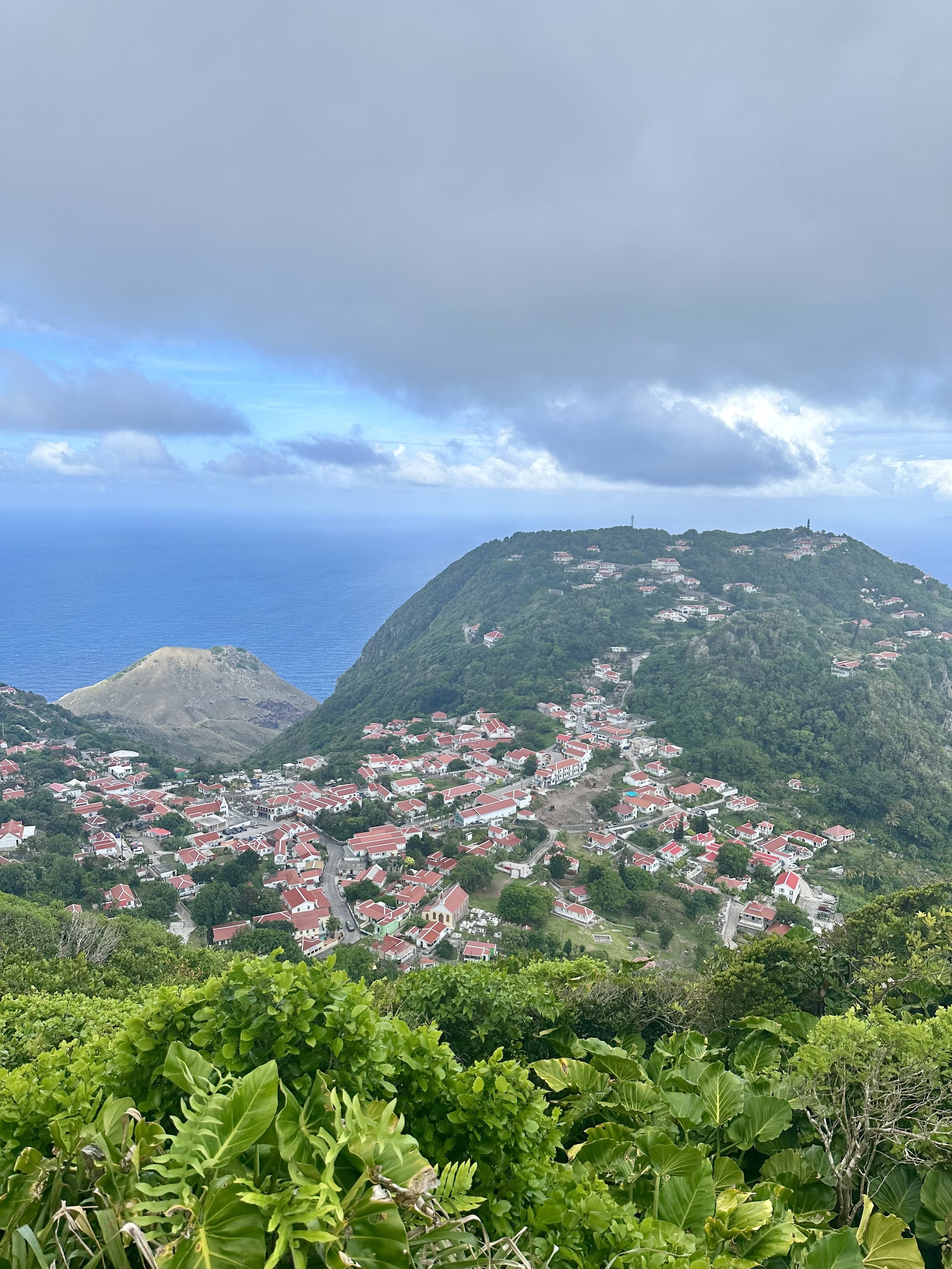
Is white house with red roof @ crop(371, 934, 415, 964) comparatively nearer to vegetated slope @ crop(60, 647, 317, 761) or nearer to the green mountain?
the green mountain

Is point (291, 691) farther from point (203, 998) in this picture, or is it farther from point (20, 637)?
point (203, 998)

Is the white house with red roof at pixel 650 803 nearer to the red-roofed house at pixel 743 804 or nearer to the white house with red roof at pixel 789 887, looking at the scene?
the red-roofed house at pixel 743 804

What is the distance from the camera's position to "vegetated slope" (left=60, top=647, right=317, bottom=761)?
160ft

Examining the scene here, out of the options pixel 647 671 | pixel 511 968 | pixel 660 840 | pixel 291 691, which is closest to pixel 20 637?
pixel 291 691

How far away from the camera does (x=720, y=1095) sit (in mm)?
3830

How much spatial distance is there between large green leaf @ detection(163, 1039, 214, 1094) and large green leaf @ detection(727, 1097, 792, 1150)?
10.9 feet

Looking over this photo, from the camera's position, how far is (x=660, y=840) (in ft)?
82.7

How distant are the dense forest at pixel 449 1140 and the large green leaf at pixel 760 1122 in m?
0.01

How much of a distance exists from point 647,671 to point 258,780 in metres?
27.1

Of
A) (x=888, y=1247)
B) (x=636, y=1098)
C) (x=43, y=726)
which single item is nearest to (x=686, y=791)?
(x=636, y=1098)

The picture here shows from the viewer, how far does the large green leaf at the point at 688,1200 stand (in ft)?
8.11

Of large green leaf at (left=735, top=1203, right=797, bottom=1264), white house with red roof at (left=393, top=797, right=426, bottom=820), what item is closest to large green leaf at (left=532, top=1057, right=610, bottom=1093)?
large green leaf at (left=735, top=1203, right=797, bottom=1264)

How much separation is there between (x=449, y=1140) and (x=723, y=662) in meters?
42.5

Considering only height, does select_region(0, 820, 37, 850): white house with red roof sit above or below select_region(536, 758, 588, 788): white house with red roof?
below
